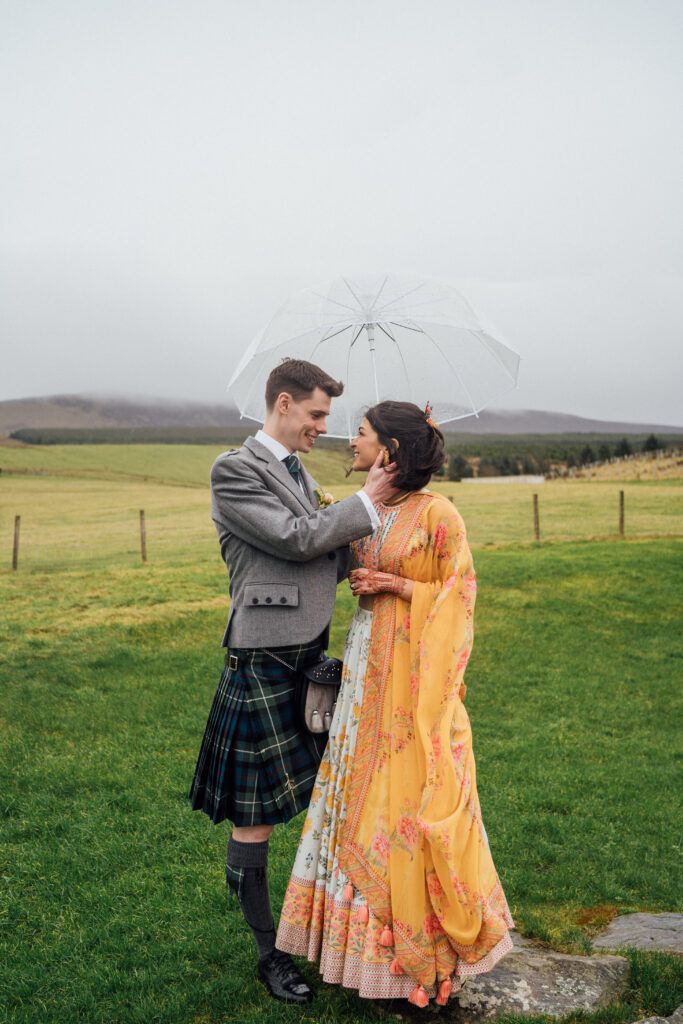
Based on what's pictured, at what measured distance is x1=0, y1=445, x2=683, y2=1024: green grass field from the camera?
3572mm

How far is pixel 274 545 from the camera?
3029 millimetres

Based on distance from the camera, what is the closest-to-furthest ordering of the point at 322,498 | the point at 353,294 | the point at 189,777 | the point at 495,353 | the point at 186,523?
1. the point at 322,498
2. the point at 353,294
3. the point at 495,353
4. the point at 189,777
5. the point at 186,523

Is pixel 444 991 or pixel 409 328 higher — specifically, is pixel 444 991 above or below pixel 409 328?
below

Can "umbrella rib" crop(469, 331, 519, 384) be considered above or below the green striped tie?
above

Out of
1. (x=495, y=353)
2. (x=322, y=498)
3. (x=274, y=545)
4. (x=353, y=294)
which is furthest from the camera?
(x=495, y=353)

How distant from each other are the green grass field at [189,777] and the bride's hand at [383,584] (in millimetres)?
1720

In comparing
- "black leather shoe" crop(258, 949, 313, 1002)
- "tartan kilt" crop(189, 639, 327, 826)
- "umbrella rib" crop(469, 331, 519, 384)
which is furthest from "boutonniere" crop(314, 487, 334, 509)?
"black leather shoe" crop(258, 949, 313, 1002)

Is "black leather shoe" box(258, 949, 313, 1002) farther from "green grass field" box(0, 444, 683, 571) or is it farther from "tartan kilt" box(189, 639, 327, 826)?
"green grass field" box(0, 444, 683, 571)

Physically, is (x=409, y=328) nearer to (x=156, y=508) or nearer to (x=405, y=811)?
(x=405, y=811)

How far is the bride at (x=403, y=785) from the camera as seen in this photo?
2.95m

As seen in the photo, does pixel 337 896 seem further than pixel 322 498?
No

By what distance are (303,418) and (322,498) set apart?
404 millimetres

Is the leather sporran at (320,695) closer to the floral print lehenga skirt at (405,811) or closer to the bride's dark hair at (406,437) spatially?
the floral print lehenga skirt at (405,811)

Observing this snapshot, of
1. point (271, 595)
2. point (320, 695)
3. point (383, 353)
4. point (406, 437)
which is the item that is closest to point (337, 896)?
point (320, 695)
